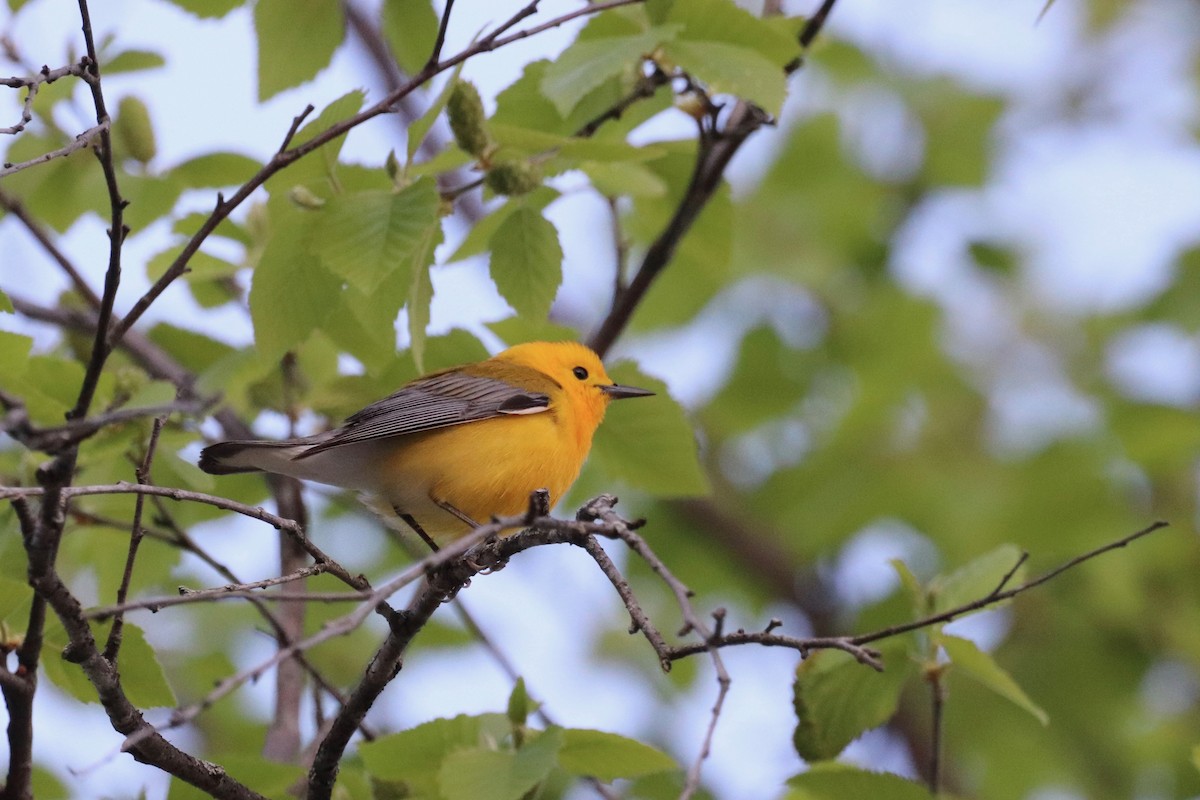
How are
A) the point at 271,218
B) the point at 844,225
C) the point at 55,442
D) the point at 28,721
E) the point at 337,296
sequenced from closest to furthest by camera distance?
the point at 55,442
the point at 28,721
the point at 337,296
the point at 271,218
the point at 844,225

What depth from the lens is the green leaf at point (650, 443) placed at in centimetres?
480

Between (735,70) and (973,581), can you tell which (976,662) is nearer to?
(973,581)

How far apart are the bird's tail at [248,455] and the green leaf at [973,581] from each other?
2.20 metres

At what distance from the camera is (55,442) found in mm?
2074

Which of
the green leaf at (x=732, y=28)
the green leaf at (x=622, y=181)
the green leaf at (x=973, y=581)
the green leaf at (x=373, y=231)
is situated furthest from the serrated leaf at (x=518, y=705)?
the green leaf at (x=732, y=28)

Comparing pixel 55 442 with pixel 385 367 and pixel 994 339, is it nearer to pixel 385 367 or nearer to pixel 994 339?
pixel 385 367

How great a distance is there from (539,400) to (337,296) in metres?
1.35

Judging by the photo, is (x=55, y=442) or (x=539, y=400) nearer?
(x=55, y=442)

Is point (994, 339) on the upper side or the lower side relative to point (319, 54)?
upper

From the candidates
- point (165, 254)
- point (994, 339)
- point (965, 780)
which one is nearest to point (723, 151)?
point (165, 254)

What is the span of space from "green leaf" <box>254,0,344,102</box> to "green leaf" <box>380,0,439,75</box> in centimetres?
19

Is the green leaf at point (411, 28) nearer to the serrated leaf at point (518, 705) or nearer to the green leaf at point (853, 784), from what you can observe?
the serrated leaf at point (518, 705)

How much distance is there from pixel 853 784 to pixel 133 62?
3.51 m

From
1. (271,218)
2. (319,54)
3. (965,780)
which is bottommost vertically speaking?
(965,780)
